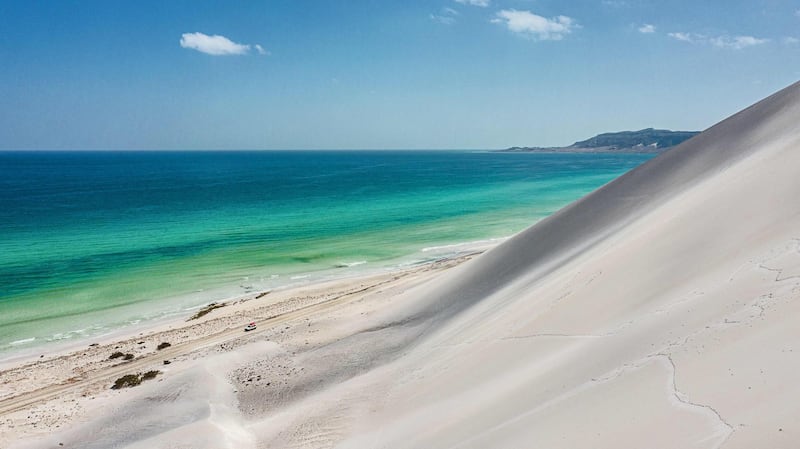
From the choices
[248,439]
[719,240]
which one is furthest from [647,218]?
[248,439]

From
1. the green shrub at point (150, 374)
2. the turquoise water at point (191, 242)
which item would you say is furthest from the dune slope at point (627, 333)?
the turquoise water at point (191, 242)

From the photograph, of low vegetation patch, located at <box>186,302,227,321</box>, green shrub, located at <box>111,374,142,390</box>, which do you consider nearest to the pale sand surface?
green shrub, located at <box>111,374,142,390</box>

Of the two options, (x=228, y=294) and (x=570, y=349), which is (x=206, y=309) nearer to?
(x=228, y=294)

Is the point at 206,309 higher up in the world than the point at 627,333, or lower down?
lower down

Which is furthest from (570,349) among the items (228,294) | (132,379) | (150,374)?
(228,294)

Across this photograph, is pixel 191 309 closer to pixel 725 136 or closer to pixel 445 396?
→ pixel 445 396

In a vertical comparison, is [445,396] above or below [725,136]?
below
